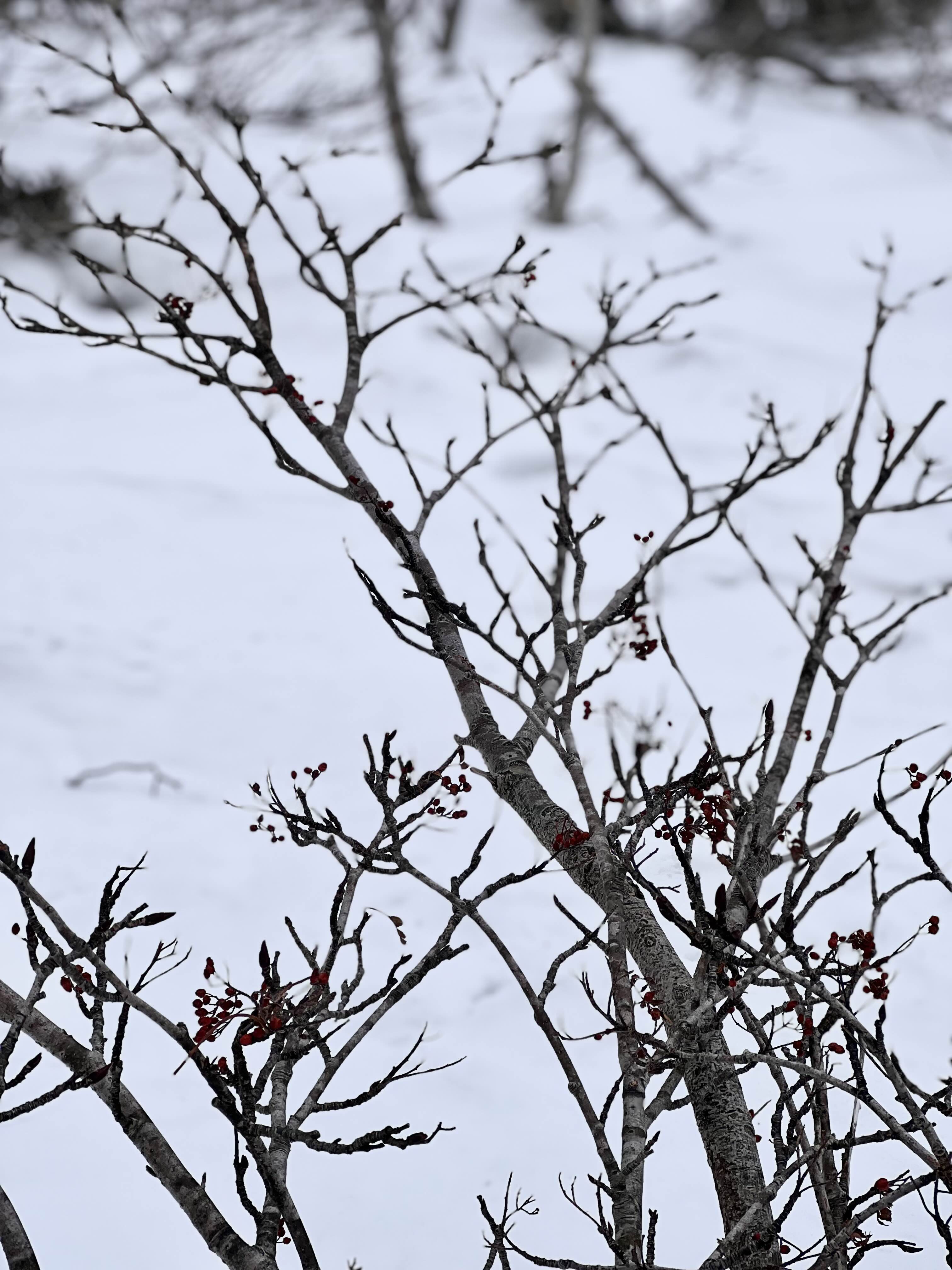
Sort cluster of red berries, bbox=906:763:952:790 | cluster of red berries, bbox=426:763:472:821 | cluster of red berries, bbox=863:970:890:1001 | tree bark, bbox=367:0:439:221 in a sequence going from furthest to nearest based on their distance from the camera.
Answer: tree bark, bbox=367:0:439:221 → cluster of red berries, bbox=426:763:472:821 → cluster of red berries, bbox=906:763:952:790 → cluster of red berries, bbox=863:970:890:1001

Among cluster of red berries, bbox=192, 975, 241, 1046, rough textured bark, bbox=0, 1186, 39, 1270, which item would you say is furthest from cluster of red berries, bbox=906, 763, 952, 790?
rough textured bark, bbox=0, 1186, 39, 1270

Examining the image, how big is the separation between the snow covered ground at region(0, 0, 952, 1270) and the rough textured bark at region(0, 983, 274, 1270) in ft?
4.20

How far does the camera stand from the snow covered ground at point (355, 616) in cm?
338

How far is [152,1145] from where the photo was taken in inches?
77.9

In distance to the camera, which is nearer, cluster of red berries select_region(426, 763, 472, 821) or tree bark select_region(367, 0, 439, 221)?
cluster of red berries select_region(426, 763, 472, 821)

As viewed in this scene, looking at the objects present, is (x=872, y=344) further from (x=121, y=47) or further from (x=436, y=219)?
(x=121, y=47)

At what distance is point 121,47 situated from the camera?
13680 mm

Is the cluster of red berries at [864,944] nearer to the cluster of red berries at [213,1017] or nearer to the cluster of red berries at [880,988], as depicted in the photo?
the cluster of red berries at [880,988]

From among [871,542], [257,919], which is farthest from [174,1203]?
[871,542]

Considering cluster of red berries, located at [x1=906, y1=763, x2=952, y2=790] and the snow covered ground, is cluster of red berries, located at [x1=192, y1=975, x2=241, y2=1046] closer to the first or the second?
cluster of red berries, located at [x1=906, y1=763, x2=952, y2=790]

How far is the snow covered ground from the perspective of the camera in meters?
3.38

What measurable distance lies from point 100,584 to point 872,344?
4.56m

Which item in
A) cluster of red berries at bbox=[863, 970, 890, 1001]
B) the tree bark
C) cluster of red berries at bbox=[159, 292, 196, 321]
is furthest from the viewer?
the tree bark

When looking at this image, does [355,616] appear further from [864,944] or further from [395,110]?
[395,110]
